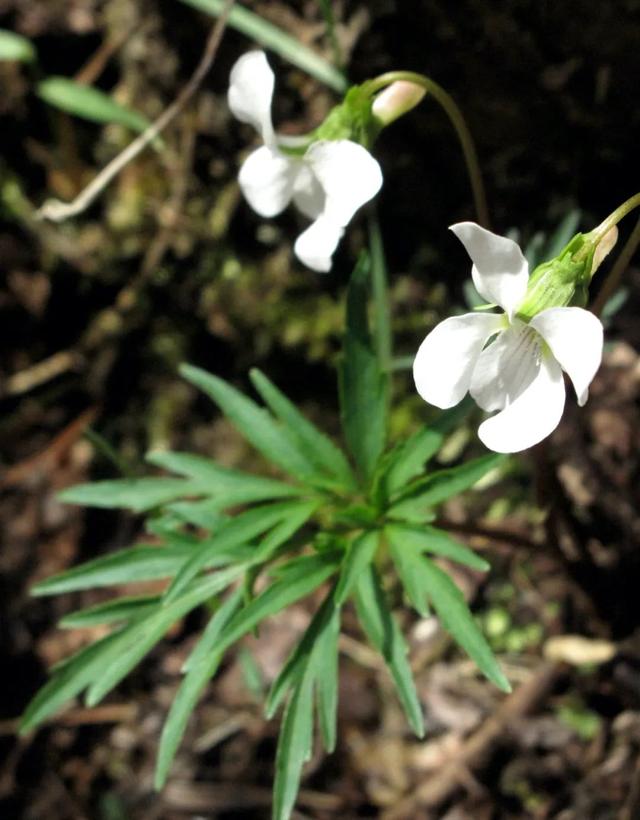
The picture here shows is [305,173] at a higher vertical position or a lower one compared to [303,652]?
higher

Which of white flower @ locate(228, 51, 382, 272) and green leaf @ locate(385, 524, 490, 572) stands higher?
white flower @ locate(228, 51, 382, 272)

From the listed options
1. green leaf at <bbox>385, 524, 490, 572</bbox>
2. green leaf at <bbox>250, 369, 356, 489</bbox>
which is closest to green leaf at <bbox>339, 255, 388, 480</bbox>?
green leaf at <bbox>250, 369, 356, 489</bbox>

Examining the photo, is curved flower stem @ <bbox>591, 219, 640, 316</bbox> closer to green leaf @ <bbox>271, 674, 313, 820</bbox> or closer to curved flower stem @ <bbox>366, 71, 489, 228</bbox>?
curved flower stem @ <bbox>366, 71, 489, 228</bbox>

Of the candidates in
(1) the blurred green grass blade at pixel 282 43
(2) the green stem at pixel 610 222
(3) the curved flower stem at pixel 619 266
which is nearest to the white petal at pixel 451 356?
(2) the green stem at pixel 610 222

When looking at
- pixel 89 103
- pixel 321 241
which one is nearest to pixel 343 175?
pixel 321 241

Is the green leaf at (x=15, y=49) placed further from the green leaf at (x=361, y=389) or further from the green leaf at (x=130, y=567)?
the green leaf at (x=130, y=567)

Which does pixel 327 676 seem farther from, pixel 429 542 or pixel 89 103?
pixel 89 103

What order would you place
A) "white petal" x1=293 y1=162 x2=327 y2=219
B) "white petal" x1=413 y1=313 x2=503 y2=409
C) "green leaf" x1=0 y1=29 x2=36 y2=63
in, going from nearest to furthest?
"white petal" x1=413 y1=313 x2=503 y2=409, "white petal" x1=293 y1=162 x2=327 y2=219, "green leaf" x1=0 y1=29 x2=36 y2=63
